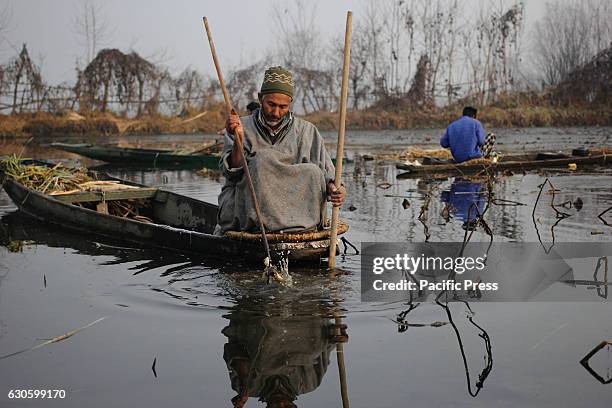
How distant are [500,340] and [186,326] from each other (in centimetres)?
168

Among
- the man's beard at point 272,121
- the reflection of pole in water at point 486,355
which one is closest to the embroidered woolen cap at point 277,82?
the man's beard at point 272,121

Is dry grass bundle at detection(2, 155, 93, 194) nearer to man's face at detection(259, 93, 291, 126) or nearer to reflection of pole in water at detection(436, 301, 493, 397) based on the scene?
man's face at detection(259, 93, 291, 126)

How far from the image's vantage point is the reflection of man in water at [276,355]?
3.09 metres

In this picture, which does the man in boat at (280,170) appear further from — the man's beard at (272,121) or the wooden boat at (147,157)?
the wooden boat at (147,157)

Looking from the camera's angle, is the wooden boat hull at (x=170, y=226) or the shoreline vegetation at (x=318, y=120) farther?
the shoreline vegetation at (x=318, y=120)

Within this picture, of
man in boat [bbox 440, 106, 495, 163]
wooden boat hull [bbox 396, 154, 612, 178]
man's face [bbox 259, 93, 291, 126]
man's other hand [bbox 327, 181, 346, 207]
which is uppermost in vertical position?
man's face [bbox 259, 93, 291, 126]

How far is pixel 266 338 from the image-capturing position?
3777 millimetres

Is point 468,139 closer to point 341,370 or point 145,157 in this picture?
point 145,157

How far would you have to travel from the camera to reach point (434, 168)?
12.2 m

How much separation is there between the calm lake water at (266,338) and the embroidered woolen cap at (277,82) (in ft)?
4.16

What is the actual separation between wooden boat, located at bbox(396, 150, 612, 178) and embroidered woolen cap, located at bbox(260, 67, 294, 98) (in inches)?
275

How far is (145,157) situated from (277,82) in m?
11.1

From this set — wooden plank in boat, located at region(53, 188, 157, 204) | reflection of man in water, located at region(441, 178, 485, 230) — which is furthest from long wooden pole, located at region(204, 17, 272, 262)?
wooden plank in boat, located at region(53, 188, 157, 204)

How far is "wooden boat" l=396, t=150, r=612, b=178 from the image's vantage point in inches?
467
